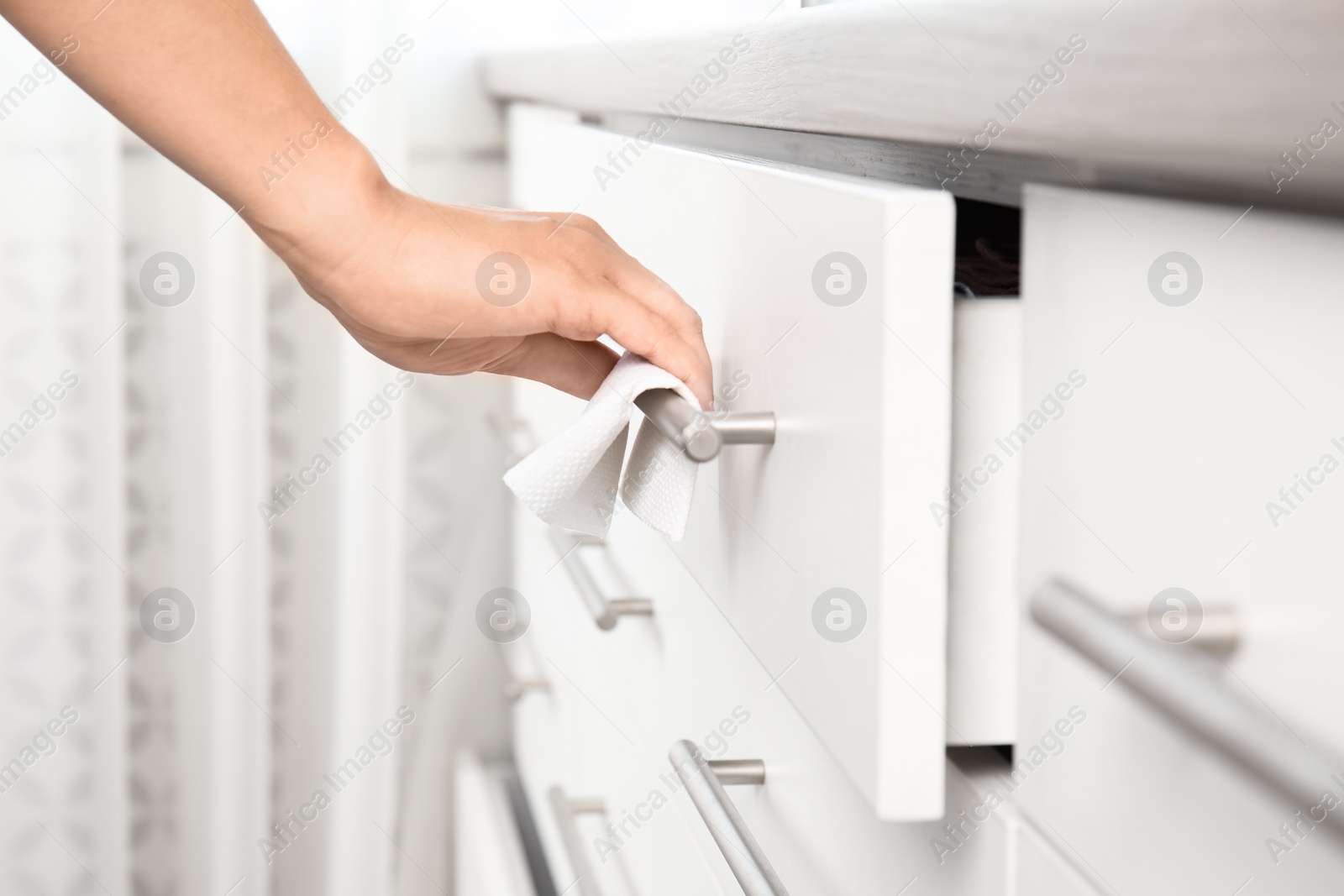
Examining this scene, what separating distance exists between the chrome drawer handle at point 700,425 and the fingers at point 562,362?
13 cm

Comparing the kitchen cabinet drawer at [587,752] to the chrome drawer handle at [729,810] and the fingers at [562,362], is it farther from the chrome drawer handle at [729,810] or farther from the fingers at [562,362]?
the fingers at [562,362]

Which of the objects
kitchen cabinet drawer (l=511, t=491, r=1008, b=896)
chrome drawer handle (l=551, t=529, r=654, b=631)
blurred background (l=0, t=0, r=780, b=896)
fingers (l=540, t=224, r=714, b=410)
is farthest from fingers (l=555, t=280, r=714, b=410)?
blurred background (l=0, t=0, r=780, b=896)

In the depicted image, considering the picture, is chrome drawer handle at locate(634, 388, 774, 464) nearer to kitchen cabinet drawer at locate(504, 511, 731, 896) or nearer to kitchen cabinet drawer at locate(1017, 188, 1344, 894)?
kitchen cabinet drawer at locate(1017, 188, 1344, 894)

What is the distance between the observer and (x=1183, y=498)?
0.82ft

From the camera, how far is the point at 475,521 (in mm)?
1312

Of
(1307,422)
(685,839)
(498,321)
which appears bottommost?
(685,839)

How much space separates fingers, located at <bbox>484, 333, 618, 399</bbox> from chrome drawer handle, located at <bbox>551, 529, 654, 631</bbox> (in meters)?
0.14

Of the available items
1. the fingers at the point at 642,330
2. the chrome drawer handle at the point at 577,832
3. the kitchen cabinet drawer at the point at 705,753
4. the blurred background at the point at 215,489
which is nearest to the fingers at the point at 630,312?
the fingers at the point at 642,330

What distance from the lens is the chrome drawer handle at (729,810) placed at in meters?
0.40

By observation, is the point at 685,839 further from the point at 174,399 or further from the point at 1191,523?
the point at 174,399

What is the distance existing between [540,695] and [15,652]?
554mm

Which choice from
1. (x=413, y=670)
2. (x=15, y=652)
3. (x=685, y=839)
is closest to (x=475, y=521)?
(x=413, y=670)

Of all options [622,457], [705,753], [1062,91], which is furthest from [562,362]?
[1062,91]

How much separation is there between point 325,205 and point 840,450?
224 mm
